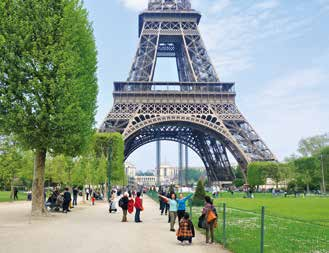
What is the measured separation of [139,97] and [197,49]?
1521 centimetres

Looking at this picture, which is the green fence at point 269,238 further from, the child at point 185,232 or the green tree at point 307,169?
the green tree at point 307,169

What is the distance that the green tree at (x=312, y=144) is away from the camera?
3583 inches

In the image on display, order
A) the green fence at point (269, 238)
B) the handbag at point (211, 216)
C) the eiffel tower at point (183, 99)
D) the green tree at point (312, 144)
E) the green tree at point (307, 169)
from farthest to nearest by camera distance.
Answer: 1. the green tree at point (312, 144)
2. the green tree at point (307, 169)
3. the eiffel tower at point (183, 99)
4. the handbag at point (211, 216)
5. the green fence at point (269, 238)

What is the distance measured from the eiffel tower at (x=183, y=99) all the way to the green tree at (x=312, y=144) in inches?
956

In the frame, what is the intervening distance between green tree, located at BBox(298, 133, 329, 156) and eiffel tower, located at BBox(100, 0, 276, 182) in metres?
24.3

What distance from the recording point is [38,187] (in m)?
23.1

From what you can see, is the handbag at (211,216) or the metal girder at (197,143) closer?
the handbag at (211,216)

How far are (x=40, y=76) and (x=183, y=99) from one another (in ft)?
148

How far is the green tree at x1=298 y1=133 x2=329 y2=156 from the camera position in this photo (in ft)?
299

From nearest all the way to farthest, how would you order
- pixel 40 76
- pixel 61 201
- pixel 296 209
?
pixel 40 76 < pixel 61 201 < pixel 296 209

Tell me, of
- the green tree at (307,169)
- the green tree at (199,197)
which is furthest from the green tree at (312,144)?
the green tree at (199,197)

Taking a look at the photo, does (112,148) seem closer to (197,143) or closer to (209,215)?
(197,143)

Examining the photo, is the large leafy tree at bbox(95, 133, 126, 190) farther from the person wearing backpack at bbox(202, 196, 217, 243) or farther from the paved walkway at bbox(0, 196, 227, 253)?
the person wearing backpack at bbox(202, 196, 217, 243)

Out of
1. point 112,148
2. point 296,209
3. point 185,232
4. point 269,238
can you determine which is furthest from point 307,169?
point 185,232
